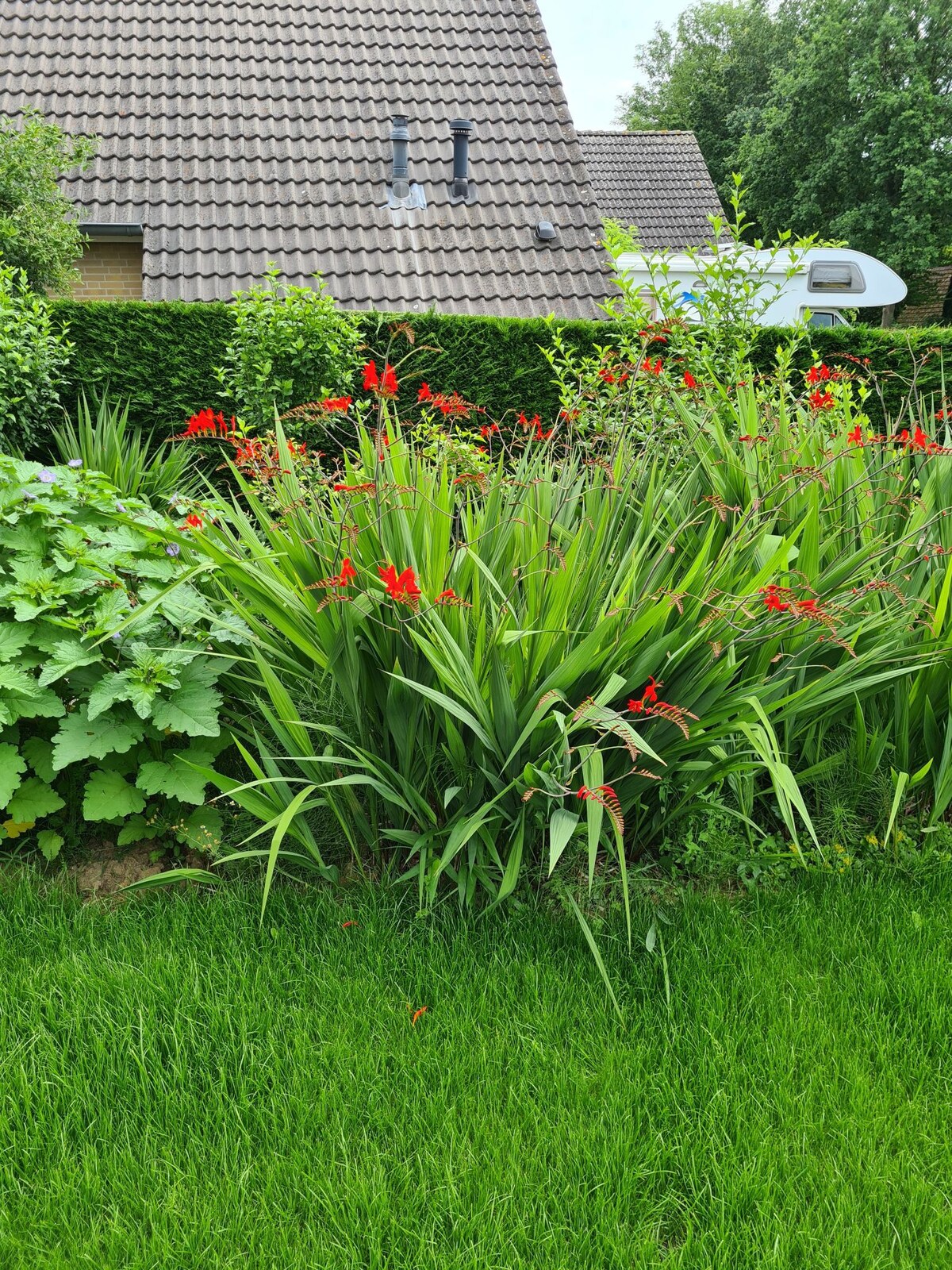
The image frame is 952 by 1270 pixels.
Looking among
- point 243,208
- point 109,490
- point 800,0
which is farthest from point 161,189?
point 800,0

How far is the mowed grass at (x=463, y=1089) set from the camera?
4.58 feet

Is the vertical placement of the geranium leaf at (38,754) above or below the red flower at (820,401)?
below

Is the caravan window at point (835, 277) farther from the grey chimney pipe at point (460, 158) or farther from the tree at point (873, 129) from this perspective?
the tree at point (873, 129)

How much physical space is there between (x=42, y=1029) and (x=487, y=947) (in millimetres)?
912

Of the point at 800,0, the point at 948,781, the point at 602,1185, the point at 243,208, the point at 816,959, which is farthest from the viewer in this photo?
the point at 800,0

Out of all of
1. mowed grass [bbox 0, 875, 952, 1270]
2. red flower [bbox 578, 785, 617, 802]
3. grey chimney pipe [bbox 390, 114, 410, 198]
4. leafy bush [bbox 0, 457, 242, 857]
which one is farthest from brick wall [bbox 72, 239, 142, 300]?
red flower [bbox 578, 785, 617, 802]

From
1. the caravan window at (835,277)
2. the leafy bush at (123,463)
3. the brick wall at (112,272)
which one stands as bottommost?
the leafy bush at (123,463)

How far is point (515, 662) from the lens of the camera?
212 centimetres

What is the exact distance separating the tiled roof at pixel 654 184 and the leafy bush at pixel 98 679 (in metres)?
18.1

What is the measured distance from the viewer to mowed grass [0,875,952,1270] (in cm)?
140

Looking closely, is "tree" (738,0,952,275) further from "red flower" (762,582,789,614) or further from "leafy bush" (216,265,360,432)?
"red flower" (762,582,789,614)

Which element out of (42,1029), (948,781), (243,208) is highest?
(243,208)

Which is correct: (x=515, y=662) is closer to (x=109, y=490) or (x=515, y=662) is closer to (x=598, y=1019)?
(x=598, y=1019)

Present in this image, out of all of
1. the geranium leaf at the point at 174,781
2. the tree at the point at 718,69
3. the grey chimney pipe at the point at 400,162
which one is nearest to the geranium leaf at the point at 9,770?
the geranium leaf at the point at 174,781
